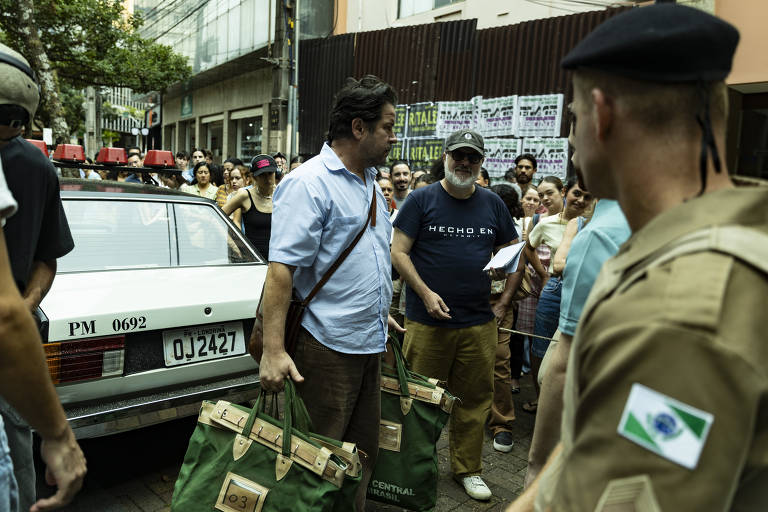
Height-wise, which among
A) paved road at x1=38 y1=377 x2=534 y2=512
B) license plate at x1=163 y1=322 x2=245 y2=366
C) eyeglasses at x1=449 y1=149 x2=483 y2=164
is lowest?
paved road at x1=38 y1=377 x2=534 y2=512

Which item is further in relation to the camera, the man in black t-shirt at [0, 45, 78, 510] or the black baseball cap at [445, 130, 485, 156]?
the black baseball cap at [445, 130, 485, 156]

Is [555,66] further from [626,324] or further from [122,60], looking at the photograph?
[122,60]

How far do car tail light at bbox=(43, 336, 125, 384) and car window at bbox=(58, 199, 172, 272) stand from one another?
2.01 ft

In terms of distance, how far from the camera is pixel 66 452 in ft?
4.71

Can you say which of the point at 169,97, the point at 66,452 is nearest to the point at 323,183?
the point at 66,452

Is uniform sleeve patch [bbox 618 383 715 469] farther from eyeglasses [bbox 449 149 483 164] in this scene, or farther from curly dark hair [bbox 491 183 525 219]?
curly dark hair [bbox 491 183 525 219]

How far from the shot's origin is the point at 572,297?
185 centimetres

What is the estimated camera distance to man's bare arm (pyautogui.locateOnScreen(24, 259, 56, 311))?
7.34ft

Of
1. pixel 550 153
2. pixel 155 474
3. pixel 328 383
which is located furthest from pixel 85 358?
pixel 550 153

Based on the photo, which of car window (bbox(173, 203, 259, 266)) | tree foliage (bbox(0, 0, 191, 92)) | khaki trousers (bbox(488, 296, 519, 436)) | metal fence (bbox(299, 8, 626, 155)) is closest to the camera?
car window (bbox(173, 203, 259, 266))

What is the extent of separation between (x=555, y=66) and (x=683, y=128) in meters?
8.65

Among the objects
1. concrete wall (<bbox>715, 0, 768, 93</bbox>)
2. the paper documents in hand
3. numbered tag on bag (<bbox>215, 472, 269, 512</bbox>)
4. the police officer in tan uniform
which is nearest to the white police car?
numbered tag on bag (<bbox>215, 472, 269, 512</bbox>)

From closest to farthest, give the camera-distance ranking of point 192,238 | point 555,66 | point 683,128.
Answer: point 683,128 < point 192,238 < point 555,66

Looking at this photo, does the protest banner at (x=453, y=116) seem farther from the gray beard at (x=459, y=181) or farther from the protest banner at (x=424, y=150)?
the gray beard at (x=459, y=181)
